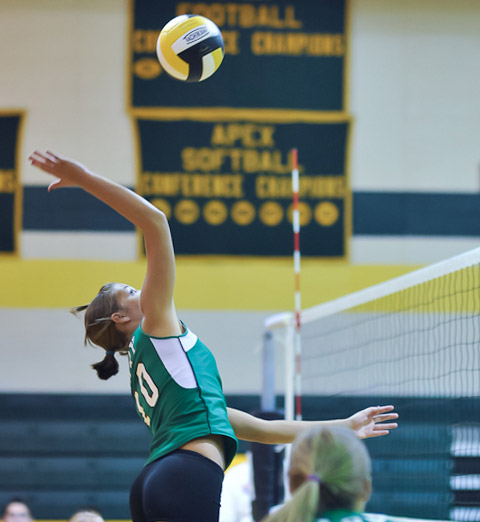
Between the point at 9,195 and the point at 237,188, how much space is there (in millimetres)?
2522

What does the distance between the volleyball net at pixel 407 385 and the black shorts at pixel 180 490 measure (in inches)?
212

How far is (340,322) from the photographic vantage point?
8.52m

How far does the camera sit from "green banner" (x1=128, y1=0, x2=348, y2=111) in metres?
8.84

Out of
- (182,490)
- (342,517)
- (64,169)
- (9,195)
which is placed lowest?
(182,490)

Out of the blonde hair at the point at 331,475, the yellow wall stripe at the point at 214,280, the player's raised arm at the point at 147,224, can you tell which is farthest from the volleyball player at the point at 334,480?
the yellow wall stripe at the point at 214,280

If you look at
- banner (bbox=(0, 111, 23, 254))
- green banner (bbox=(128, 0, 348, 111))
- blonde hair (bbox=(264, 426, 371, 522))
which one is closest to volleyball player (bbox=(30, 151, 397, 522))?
blonde hair (bbox=(264, 426, 371, 522))

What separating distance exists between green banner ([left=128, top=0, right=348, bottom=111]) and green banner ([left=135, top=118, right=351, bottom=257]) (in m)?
0.32

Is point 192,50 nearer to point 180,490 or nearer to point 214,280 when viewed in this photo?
point 180,490

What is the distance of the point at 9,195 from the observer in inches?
342

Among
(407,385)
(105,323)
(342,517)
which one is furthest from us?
(407,385)

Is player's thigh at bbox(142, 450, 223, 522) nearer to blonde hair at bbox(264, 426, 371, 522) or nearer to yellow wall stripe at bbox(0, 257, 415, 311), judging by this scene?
blonde hair at bbox(264, 426, 371, 522)

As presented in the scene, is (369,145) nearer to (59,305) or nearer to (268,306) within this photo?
(268,306)

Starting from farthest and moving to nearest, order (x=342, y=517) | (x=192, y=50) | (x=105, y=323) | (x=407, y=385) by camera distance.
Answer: (x=407, y=385)
(x=192, y=50)
(x=105, y=323)
(x=342, y=517)

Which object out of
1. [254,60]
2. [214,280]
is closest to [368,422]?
[214,280]
